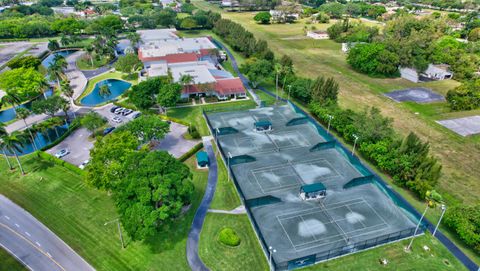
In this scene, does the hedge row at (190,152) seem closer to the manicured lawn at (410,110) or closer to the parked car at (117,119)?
the parked car at (117,119)

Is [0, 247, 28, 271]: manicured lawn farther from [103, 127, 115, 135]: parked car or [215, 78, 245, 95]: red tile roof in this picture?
[215, 78, 245, 95]: red tile roof

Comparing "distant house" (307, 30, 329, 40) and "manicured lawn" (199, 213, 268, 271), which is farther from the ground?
"distant house" (307, 30, 329, 40)

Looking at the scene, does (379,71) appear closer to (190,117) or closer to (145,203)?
(190,117)

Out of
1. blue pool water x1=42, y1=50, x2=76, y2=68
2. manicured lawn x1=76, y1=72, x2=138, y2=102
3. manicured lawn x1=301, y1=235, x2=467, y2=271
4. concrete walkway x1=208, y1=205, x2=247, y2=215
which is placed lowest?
manicured lawn x1=301, y1=235, x2=467, y2=271

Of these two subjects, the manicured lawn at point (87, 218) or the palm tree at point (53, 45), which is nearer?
the manicured lawn at point (87, 218)

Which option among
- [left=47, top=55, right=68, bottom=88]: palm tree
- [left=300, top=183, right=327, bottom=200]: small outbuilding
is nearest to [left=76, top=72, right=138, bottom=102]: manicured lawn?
[left=47, top=55, right=68, bottom=88]: palm tree

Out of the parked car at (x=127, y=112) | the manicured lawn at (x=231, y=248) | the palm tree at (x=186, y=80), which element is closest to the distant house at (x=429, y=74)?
the palm tree at (x=186, y=80)
